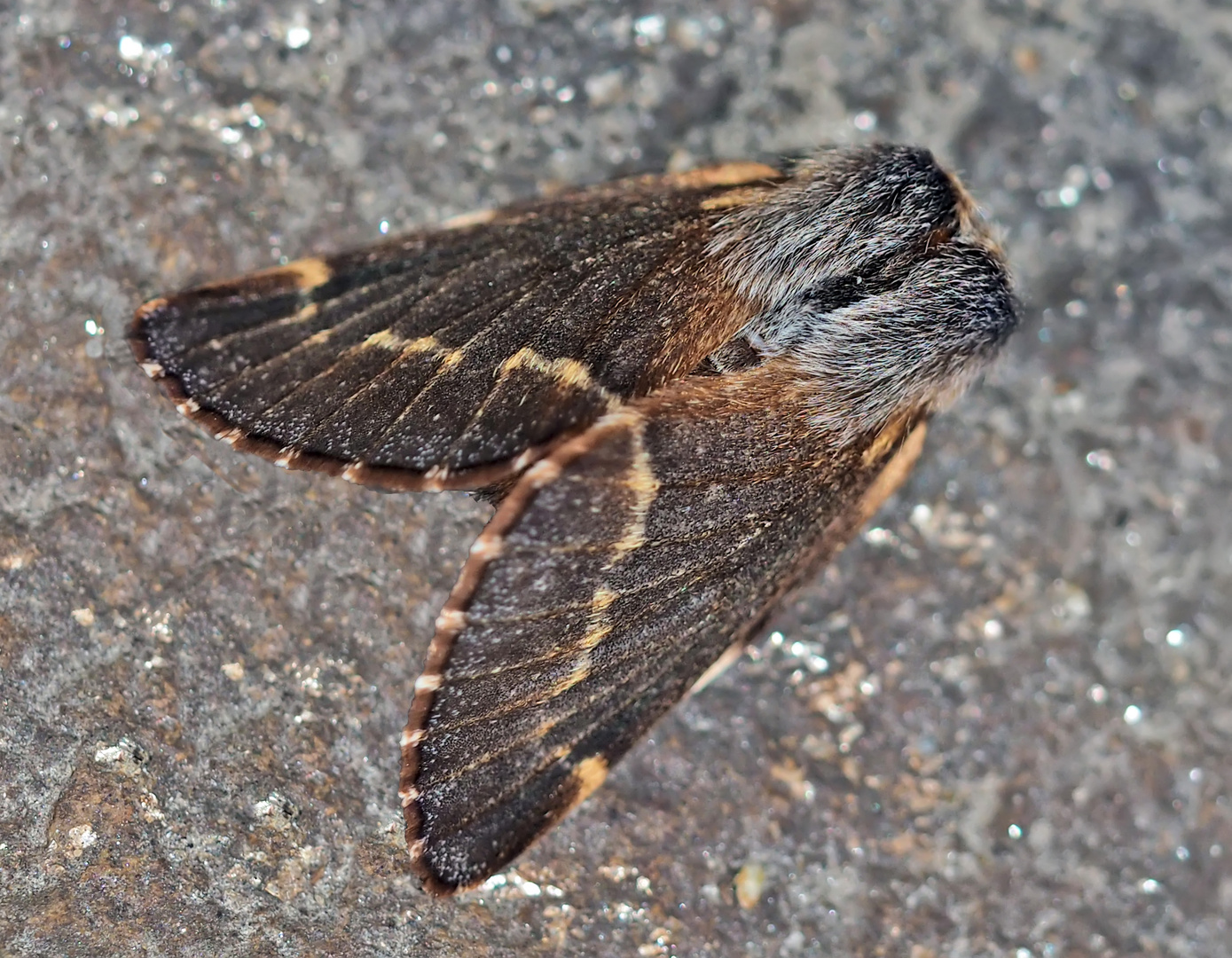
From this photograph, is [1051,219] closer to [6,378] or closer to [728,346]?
[728,346]

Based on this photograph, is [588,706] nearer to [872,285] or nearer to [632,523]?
[632,523]

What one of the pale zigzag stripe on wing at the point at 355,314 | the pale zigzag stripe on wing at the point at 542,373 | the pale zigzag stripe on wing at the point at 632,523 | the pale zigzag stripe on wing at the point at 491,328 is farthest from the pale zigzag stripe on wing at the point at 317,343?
the pale zigzag stripe on wing at the point at 632,523

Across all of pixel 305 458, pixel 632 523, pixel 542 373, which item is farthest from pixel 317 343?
pixel 632 523

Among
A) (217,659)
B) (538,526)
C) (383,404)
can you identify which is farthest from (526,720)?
(217,659)

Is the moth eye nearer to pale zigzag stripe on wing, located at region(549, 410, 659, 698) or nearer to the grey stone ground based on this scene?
pale zigzag stripe on wing, located at region(549, 410, 659, 698)

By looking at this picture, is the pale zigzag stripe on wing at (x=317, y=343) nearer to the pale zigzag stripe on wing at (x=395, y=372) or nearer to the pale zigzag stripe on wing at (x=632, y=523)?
the pale zigzag stripe on wing at (x=395, y=372)

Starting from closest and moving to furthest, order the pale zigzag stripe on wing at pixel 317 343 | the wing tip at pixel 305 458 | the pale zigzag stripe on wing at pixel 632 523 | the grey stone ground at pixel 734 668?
the pale zigzag stripe on wing at pixel 632 523 < the wing tip at pixel 305 458 < the pale zigzag stripe on wing at pixel 317 343 < the grey stone ground at pixel 734 668
